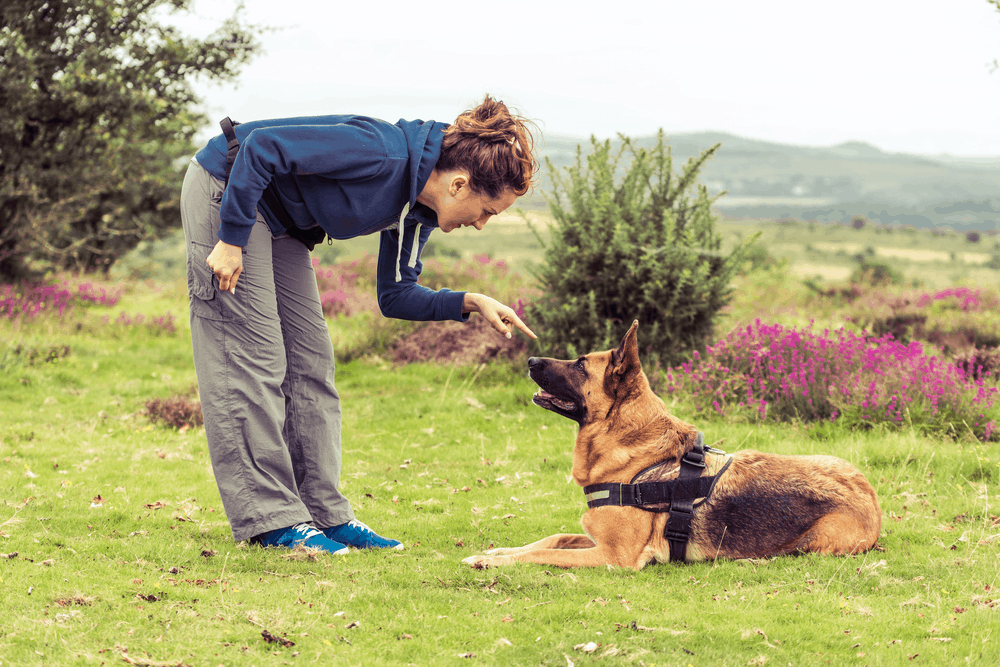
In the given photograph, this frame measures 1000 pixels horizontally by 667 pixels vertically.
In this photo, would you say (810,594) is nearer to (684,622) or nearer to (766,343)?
(684,622)

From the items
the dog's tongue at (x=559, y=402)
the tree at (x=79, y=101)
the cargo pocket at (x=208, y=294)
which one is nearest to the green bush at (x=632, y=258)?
the dog's tongue at (x=559, y=402)

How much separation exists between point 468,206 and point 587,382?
132 centimetres

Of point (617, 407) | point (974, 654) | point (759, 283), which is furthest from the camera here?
point (759, 283)

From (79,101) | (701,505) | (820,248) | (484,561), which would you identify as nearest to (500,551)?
(484,561)

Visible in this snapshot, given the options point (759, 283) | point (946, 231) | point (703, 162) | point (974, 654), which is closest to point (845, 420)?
point (703, 162)

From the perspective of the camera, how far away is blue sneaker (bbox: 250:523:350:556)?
4254 millimetres

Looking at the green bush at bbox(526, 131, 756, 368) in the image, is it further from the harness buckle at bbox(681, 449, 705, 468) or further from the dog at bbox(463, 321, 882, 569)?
the harness buckle at bbox(681, 449, 705, 468)

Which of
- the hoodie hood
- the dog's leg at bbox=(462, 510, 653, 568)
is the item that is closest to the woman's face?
the hoodie hood

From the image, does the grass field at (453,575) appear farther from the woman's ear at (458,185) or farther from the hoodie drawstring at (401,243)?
the woman's ear at (458,185)

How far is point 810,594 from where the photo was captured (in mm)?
3719

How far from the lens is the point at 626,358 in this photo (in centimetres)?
438

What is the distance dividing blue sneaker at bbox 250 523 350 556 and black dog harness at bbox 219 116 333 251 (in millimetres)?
1720

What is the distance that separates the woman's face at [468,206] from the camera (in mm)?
3955

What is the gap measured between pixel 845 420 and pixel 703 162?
366cm
